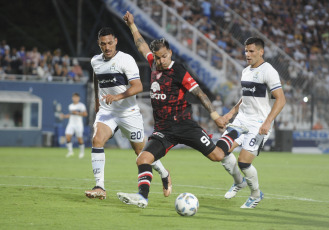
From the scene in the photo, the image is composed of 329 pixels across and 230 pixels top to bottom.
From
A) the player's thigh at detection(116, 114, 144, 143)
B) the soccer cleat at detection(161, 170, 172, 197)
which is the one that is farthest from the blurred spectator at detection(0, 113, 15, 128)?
the soccer cleat at detection(161, 170, 172, 197)

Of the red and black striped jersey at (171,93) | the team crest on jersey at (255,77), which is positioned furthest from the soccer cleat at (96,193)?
the team crest on jersey at (255,77)

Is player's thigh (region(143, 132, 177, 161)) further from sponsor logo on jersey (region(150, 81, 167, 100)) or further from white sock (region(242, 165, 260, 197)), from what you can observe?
white sock (region(242, 165, 260, 197))

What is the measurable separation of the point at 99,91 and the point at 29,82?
21.8m

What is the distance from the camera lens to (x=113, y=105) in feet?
34.9

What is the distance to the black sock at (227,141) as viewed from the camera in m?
9.41

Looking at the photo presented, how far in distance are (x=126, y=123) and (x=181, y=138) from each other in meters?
1.85

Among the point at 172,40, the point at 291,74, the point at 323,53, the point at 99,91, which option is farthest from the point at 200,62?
the point at 99,91

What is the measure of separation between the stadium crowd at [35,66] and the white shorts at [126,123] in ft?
70.2

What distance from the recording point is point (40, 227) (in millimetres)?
7277

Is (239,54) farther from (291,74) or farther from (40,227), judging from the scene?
(40,227)

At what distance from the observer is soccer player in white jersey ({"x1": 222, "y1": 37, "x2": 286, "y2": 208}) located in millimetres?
9609

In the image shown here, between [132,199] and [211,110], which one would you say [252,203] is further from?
[132,199]

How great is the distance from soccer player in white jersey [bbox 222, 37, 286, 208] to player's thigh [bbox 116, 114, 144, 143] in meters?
1.54

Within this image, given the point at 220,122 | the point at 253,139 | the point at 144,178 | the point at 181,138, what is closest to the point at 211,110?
the point at 220,122
